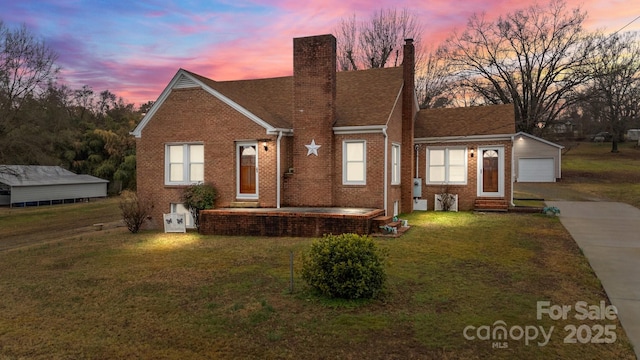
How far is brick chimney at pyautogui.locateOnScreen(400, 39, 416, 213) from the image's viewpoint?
1717 centimetres

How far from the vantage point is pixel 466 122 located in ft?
62.1

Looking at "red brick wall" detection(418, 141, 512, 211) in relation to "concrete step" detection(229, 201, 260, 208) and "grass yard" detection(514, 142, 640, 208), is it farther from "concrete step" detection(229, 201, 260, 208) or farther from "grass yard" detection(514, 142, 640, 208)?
"concrete step" detection(229, 201, 260, 208)

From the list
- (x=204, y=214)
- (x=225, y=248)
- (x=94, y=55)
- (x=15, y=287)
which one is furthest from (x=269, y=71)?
(x=15, y=287)

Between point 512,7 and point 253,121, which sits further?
point 512,7

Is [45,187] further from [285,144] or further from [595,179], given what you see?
[595,179]

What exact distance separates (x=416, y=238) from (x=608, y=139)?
237 ft

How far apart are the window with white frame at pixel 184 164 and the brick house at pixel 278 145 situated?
40 mm

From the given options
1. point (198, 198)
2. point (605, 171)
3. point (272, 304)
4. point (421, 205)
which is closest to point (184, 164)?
point (198, 198)

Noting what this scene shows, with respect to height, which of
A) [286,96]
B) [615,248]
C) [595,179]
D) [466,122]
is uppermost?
[286,96]

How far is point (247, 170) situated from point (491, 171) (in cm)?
1124

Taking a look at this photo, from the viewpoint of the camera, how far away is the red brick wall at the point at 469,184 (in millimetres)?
17516

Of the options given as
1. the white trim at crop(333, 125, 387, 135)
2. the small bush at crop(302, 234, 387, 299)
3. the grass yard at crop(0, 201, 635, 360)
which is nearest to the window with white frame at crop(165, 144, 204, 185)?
the grass yard at crop(0, 201, 635, 360)

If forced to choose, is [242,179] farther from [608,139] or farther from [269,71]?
[608,139]

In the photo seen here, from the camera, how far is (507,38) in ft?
124
